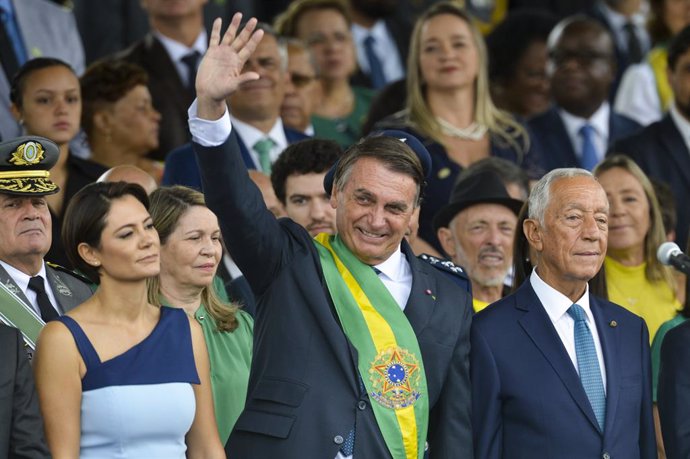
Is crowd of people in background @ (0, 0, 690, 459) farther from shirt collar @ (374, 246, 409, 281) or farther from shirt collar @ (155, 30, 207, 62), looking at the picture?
shirt collar @ (155, 30, 207, 62)

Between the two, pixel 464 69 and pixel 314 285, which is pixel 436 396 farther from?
pixel 464 69

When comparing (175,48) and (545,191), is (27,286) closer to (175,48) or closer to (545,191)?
(545,191)

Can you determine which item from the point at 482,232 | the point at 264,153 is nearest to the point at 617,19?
the point at 264,153

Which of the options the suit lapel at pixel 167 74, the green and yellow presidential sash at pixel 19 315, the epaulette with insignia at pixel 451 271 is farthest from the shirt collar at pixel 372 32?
the green and yellow presidential sash at pixel 19 315

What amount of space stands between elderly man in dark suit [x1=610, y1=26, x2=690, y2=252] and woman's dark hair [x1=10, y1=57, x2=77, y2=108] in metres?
3.15

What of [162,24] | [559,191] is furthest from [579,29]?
[559,191]

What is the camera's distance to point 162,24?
909 centimetres

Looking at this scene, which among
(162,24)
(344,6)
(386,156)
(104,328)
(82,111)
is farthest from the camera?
(344,6)

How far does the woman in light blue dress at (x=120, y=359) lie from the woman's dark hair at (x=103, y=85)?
116 inches

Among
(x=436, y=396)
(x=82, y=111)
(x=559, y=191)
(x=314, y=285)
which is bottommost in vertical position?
(x=436, y=396)

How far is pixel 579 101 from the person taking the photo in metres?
9.47

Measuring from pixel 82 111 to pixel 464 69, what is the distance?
2115 mm

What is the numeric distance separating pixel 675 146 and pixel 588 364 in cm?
344

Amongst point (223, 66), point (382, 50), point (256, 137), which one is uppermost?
point (382, 50)
